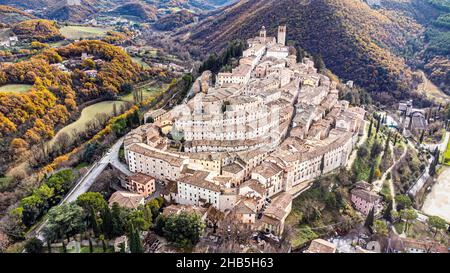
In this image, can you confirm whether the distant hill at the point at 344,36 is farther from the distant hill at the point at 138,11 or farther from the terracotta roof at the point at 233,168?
the distant hill at the point at 138,11

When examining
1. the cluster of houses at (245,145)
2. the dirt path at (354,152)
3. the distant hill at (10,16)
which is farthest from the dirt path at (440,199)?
the distant hill at (10,16)

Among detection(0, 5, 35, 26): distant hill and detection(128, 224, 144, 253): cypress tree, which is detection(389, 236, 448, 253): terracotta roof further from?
detection(0, 5, 35, 26): distant hill

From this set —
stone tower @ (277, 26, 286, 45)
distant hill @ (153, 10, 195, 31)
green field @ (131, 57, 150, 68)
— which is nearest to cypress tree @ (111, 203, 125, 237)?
stone tower @ (277, 26, 286, 45)

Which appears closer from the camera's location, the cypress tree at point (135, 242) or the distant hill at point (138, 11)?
the cypress tree at point (135, 242)

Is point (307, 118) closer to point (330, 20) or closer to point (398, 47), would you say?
point (330, 20)

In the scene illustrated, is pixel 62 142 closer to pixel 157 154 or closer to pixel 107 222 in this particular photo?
pixel 157 154
